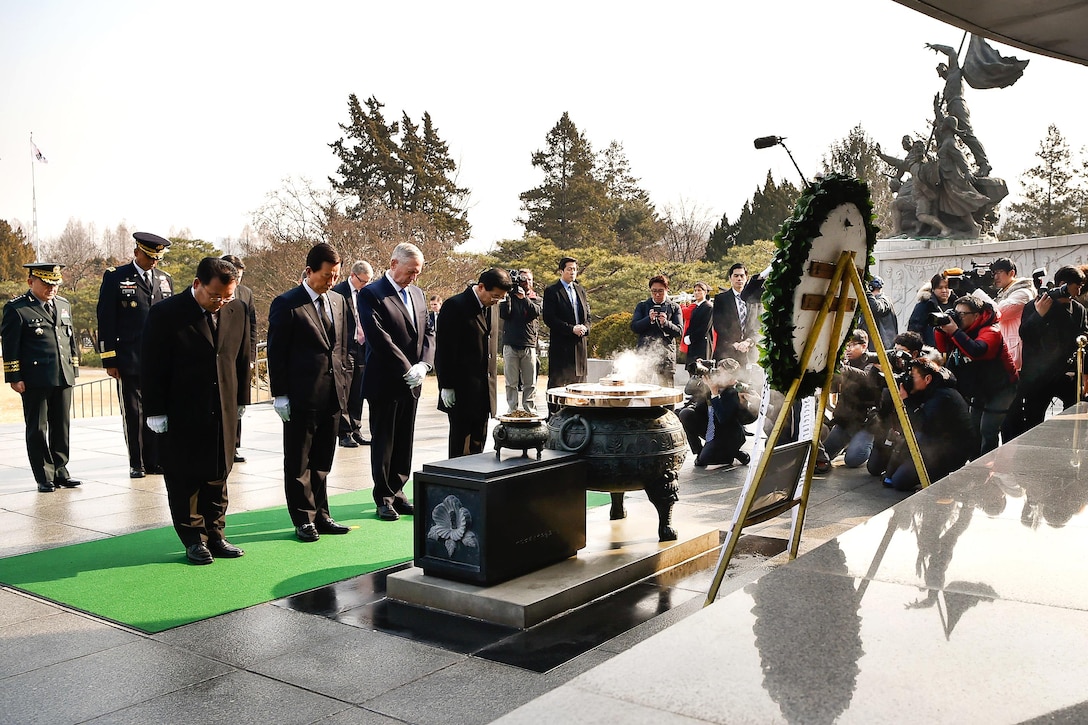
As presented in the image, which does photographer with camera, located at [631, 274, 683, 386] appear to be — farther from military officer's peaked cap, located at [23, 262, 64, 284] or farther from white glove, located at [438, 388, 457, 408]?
military officer's peaked cap, located at [23, 262, 64, 284]

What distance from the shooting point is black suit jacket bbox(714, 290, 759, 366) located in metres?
11.7

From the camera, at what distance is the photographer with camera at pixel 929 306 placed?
10.7m

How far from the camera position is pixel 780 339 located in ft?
14.4

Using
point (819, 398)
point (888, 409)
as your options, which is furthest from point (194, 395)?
point (888, 409)

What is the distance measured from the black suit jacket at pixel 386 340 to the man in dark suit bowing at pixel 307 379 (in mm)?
494

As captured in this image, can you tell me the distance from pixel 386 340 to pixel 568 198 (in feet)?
121

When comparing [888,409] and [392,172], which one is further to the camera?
[392,172]

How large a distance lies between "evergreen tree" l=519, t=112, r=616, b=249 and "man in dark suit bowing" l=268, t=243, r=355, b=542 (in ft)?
118

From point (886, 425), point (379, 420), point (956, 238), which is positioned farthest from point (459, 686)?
point (956, 238)

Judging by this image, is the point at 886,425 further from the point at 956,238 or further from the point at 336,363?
the point at 956,238

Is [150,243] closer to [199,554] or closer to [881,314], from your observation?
[199,554]

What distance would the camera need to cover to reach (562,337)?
1195 cm

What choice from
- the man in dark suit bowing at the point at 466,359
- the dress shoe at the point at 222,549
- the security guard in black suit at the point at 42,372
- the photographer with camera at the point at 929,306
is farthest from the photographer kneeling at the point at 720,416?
the security guard in black suit at the point at 42,372

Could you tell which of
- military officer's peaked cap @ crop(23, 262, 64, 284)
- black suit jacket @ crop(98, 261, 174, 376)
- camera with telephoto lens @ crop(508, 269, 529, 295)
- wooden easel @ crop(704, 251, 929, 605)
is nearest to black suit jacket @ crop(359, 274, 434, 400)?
black suit jacket @ crop(98, 261, 174, 376)
